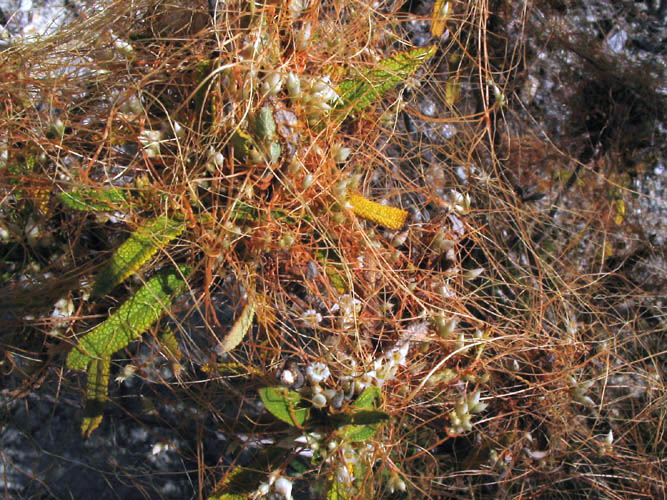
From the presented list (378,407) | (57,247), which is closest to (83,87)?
(57,247)

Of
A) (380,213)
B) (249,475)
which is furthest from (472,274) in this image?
(249,475)

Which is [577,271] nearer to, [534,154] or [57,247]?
[534,154]

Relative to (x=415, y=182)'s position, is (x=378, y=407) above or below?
below

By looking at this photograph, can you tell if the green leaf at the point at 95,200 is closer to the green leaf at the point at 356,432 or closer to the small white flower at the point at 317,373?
the small white flower at the point at 317,373

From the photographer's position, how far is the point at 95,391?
3.74 feet

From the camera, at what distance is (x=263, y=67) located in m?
1.12

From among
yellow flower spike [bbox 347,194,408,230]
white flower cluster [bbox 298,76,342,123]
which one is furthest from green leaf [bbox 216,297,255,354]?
white flower cluster [bbox 298,76,342,123]

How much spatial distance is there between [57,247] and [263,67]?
26.6 inches

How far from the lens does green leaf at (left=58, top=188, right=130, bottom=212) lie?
42.0 inches

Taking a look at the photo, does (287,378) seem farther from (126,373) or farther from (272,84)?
(272,84)

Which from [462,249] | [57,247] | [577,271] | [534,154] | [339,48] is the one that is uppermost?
[339,48]

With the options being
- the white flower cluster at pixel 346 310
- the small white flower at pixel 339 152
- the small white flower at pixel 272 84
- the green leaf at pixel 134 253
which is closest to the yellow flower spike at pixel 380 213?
the small white flower at pixel 339 152

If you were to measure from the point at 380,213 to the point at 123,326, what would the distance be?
2.05ft

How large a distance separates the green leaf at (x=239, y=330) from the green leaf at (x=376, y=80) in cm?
53
